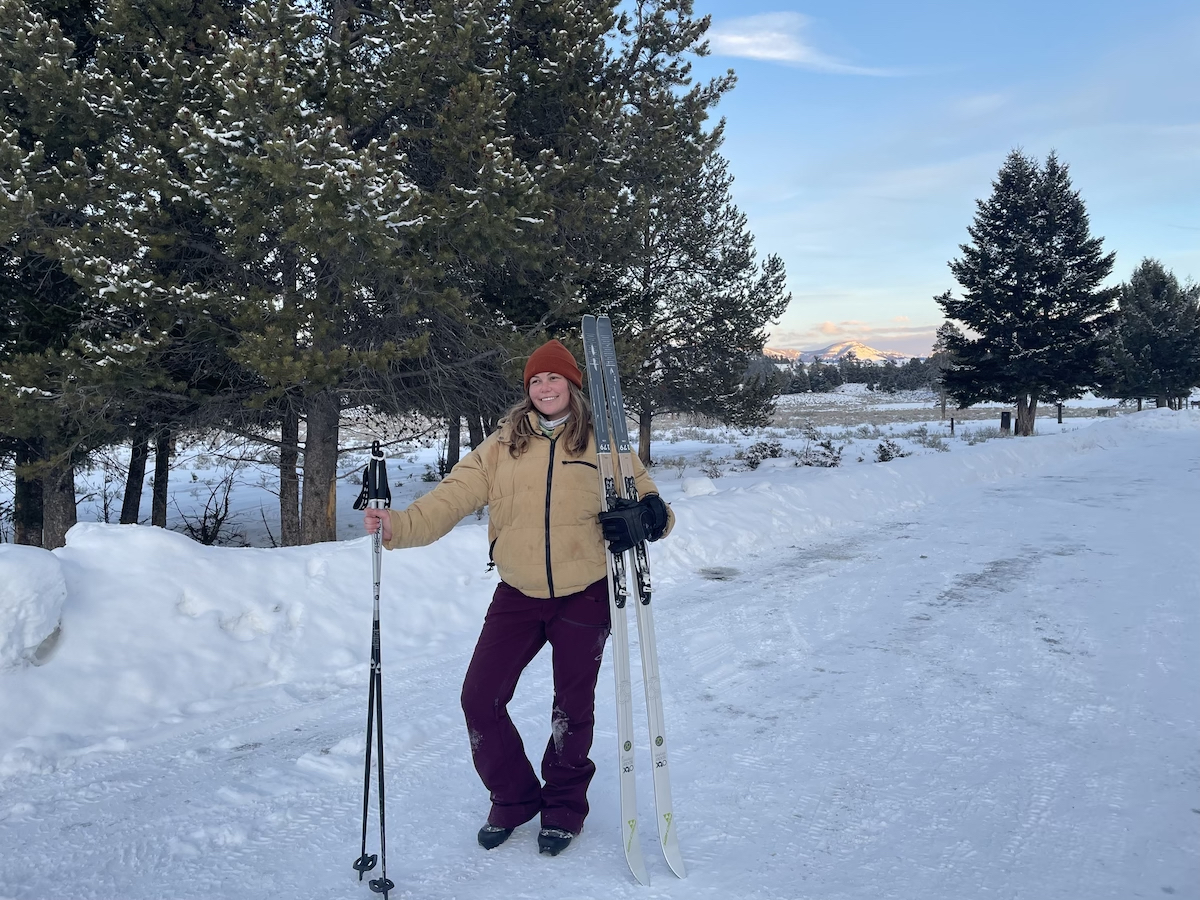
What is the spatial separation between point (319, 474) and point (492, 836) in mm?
7718

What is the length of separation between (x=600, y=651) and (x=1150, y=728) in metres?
2.96

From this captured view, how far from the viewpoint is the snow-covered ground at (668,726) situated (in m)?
2.84

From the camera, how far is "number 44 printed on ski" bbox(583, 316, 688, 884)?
2.87 m

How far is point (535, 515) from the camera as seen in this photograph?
3.05 metres

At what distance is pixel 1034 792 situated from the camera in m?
3.31

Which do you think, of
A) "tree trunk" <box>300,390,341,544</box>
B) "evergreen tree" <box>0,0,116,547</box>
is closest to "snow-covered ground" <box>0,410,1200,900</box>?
"evergreen tree" <box>0,0,116,547</box>

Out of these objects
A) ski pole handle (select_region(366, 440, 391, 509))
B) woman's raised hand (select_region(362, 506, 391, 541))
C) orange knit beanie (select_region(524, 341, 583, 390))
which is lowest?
woman's raised hand (select_region(362, 506, 391, 541))

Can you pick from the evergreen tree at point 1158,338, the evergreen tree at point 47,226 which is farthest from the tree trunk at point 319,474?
the evergreen tree at point 1158,338

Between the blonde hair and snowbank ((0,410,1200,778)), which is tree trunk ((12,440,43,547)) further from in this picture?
the blonde hair

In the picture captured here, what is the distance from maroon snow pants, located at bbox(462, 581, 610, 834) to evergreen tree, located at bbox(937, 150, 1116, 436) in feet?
100

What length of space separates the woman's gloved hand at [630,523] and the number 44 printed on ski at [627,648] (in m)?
0.07

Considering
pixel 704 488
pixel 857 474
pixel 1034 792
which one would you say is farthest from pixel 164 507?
pixel 1034 792

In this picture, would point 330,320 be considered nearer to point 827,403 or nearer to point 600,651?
point 600,651

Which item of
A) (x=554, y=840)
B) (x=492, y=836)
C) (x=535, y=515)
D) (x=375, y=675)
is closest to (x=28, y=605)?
(x=375, y=675)
